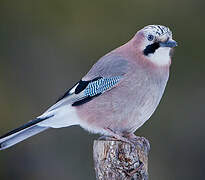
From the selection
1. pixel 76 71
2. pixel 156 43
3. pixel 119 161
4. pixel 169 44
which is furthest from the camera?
pixel 76 71

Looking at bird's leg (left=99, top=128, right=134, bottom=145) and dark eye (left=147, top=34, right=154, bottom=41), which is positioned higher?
dark eye (left=147, top=34, right=154, bottom=41)

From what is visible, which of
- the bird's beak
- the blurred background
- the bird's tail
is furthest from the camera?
the blurred background

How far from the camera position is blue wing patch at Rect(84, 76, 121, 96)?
566 cm

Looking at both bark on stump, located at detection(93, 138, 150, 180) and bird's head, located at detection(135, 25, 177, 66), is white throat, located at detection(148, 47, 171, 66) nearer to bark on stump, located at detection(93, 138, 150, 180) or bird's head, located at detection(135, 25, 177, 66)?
bird's head, located at detection(135, 25, 177, 66)

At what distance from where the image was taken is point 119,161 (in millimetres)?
4805

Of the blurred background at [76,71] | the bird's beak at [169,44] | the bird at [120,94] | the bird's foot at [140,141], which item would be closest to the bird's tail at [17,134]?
the bird at [120,94]

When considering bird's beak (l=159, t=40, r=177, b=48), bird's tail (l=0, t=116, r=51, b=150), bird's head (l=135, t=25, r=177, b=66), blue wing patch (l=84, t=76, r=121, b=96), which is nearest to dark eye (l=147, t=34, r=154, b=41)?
bird's head (l=135, t=25, r=177, b=66)

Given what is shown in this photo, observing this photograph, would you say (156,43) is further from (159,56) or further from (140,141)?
(140,141)

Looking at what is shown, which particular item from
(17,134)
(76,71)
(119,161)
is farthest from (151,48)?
(76,71)

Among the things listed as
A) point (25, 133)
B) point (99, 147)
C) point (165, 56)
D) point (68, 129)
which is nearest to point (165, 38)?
point (165, 56)

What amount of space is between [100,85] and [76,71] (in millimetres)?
3949

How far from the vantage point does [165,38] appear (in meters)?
5.49

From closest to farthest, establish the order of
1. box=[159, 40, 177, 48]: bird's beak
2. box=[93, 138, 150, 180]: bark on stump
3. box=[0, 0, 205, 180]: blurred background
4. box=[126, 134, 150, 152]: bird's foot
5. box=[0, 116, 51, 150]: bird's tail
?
1. box=[93, 138, 150, 180]: bark on stump
2. box=[126, 134, 150, 152]: bird's foot
3. box=[159, 40, 177, 48]: bird's beak
4. box=[0, 116, 51, 150]: bird's tail
5. box=[0, 0, 205, 180]: blurred background

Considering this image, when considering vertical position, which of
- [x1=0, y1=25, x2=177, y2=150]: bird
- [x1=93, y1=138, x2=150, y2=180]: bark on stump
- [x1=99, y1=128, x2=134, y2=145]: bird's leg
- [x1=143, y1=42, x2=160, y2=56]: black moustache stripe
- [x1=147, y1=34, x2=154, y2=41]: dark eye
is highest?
[x1=147, y1=34, x2=154, y2=41]: dark eye
